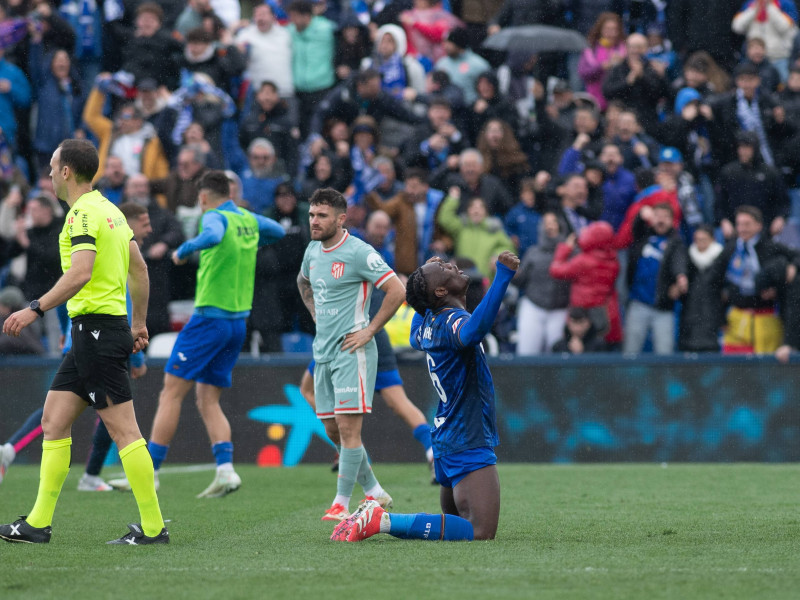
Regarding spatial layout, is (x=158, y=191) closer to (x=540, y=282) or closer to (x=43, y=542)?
(x=540, y=282)

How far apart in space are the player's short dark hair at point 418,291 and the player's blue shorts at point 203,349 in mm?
3221

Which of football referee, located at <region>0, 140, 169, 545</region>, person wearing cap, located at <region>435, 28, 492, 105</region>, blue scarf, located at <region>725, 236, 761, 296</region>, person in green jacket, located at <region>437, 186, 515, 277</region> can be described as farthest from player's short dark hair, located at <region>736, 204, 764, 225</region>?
football referee, located at <region>0, 140, 169, 545</region>

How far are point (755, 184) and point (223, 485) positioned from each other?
25.9 feet

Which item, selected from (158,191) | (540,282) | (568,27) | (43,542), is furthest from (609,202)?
(43,542)

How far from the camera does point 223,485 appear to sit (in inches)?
401

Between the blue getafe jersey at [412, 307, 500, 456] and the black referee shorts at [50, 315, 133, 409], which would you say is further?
the blue getafe jersey at [412, 307, 500, 456]

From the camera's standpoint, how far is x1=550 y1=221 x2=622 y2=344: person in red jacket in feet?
46.3

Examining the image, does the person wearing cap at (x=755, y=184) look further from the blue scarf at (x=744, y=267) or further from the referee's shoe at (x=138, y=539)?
the referee's shoe at (x=138, y=539)

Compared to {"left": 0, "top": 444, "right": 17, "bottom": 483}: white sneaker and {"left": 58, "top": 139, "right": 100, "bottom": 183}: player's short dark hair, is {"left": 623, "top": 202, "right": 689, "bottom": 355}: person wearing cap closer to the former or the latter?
{"left": 0, "top": 444, "right": 17, "bottom": 483}: white sneaker

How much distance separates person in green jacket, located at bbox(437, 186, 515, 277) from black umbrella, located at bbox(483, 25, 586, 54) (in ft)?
10.5

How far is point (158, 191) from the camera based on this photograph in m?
15.4

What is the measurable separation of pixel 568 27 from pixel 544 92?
1371mm

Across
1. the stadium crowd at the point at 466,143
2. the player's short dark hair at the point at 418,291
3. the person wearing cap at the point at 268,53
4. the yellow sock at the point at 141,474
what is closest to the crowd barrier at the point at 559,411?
the stadium crowd at the point at 466,143

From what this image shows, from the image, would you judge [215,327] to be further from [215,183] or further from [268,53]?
[268,53]
